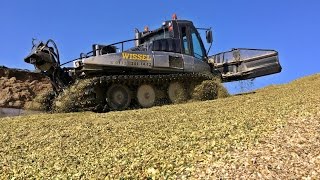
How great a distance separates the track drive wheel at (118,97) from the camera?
1496cm

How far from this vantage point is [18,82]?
985 inches

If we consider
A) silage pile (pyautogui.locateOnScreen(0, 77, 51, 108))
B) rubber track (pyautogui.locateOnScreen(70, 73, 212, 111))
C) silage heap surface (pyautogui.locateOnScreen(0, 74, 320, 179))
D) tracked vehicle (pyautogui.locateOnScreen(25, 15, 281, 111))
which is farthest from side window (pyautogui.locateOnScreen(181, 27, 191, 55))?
silage pile (pyautogui.locateOnScreen(0, 77, 51, 108))

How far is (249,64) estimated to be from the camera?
18.5 metres

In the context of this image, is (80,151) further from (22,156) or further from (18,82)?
(18,82)

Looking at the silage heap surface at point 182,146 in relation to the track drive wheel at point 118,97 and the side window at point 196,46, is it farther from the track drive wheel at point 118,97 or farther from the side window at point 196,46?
the side window at point 196,46

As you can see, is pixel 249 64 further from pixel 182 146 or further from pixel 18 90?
pixel 18 90

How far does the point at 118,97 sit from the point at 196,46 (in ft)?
13.1

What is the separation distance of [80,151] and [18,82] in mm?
18238

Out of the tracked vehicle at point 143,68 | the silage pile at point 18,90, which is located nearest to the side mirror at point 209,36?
the tracked vehicle at point 143,68

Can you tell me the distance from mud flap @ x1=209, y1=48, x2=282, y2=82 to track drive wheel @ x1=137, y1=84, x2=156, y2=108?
361 centimetres

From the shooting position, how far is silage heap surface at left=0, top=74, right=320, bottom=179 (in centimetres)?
610

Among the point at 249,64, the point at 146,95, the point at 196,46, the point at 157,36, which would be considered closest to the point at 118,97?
the point at 146,95

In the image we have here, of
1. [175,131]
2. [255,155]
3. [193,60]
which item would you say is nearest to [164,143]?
[175,131]

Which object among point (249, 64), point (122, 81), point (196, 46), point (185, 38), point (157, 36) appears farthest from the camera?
point (249, 64)
